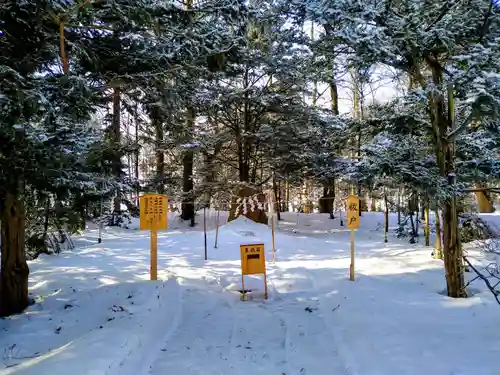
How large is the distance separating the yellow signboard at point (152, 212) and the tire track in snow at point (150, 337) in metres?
1.48

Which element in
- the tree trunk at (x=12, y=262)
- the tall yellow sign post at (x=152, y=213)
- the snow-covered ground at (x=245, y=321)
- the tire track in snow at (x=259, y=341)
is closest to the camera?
the snow-covered ground at (x=245, y=321)

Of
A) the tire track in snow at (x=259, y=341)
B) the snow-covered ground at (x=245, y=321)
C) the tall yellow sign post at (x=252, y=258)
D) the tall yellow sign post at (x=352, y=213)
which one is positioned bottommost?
the tire track in snow at (x=259, y=341)

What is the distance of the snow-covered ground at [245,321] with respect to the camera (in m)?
3.96

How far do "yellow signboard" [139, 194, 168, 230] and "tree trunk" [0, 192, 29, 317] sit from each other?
2.03m

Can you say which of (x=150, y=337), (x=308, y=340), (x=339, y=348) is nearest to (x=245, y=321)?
(x=308, y=340)

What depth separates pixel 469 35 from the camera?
553 centimetres

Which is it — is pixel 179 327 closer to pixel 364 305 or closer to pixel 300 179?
pixel 364 305

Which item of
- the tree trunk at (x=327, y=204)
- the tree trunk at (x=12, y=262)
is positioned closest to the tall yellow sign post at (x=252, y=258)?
the tree trunk at (x=12, y=262)

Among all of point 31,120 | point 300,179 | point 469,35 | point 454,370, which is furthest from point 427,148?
point 300,179

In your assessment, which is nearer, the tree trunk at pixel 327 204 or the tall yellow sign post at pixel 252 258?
the tall yellow sign post at pixel 252 258

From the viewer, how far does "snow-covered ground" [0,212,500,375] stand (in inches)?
156

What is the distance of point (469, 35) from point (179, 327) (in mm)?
5866

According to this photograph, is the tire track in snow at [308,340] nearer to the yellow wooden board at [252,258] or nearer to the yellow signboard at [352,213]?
the yellow wooden board at [252,258]

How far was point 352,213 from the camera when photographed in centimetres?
800
